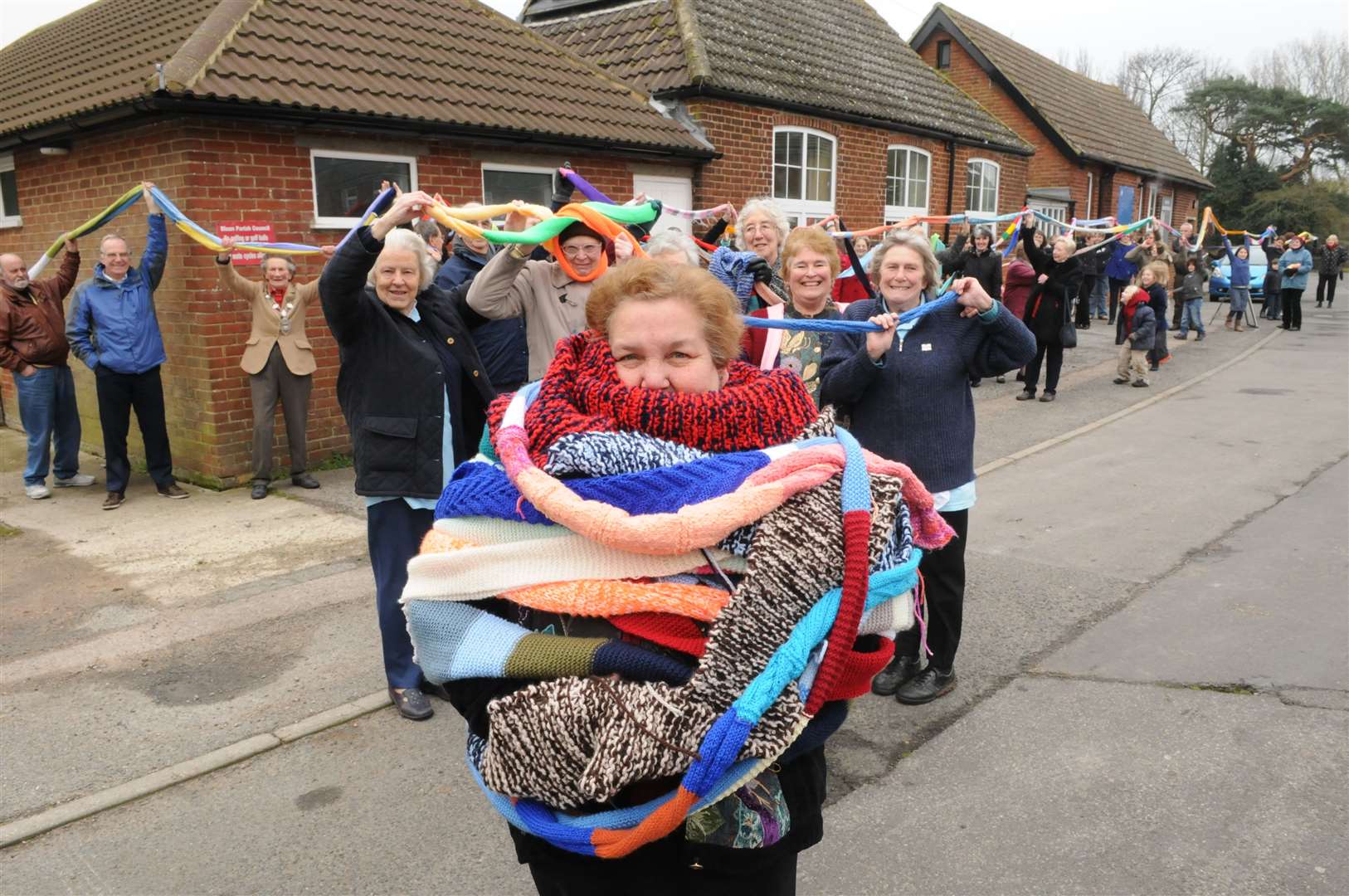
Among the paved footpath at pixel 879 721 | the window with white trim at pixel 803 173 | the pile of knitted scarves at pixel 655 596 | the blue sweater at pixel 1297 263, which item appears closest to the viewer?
the pile of knitted scarves at pixel 655 596

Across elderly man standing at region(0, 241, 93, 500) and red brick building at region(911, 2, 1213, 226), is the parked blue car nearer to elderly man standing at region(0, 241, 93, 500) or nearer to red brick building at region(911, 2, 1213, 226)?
red brick building at region(911, 2, 1213, 226)

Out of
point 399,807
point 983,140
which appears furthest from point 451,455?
point 983,140

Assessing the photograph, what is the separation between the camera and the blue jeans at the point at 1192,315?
1775cm

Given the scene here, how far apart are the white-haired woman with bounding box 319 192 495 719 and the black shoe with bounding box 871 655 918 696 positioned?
198cm

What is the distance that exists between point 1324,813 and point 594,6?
45.0 feet

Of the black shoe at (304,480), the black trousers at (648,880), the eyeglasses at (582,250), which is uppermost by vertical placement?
the eyeglasses at (582,250)

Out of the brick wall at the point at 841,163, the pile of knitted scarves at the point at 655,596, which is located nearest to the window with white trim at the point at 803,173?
the brick wall at the point at 841,163

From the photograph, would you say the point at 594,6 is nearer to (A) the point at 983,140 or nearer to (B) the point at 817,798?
(A) the point at 983,140

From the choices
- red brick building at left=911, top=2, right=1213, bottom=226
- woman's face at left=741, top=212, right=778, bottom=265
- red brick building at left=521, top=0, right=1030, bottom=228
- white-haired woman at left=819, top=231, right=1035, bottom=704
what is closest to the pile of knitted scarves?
white-haired woman at left=819, top=231, right=1035, bottom=704

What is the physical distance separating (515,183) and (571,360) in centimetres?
835

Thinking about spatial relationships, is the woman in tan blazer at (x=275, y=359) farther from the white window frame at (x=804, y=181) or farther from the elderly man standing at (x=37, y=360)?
the white window frame at (x=804, y=181)

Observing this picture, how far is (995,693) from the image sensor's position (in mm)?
4238

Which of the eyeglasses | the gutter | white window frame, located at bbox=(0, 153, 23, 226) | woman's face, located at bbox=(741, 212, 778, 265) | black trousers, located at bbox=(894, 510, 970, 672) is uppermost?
the gutter

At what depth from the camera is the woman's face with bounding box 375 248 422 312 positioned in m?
3.87
